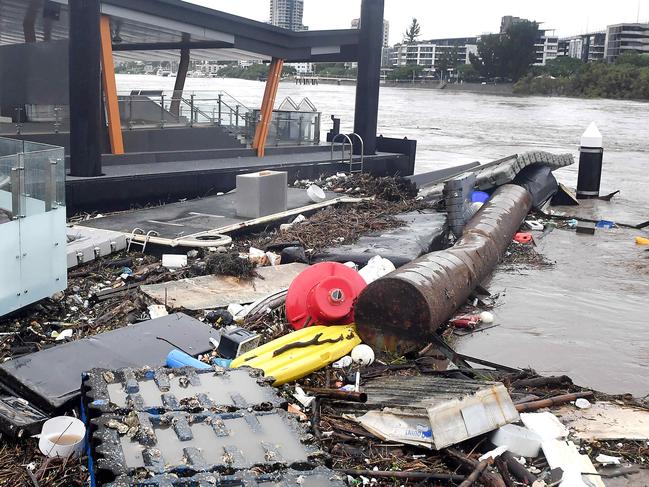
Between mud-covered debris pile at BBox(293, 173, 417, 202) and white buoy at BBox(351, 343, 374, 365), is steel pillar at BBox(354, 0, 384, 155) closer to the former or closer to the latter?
mud-covered debris pile at BBox(293, 173, 417, 202)

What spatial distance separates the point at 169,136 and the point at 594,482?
1277 centimetres

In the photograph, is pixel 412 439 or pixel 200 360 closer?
pixel 412 439

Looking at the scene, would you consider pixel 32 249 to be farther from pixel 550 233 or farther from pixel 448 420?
pixel 550 233

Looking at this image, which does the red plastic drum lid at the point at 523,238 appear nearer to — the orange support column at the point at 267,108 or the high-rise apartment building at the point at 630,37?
the orange support column at the point at 267,108

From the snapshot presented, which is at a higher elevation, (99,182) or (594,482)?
(99,182)

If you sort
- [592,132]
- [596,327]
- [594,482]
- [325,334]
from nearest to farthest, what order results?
[594,482] → [325,334] → [596,327] → [592,132]

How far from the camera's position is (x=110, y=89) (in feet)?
47.4

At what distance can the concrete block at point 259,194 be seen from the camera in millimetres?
11508

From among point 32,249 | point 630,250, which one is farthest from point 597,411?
point 630,250

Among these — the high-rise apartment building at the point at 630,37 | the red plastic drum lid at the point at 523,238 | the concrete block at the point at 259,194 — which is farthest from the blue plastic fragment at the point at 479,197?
the high-rise apartment building at the point at 630,37

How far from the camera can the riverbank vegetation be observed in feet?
317

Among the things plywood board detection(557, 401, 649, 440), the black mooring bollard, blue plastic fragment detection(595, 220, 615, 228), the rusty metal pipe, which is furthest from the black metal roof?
plywood board detection(557, 401, 649, 440)

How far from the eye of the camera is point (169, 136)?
16.1m

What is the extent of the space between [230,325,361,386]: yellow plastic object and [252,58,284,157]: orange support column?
11.6 meters
